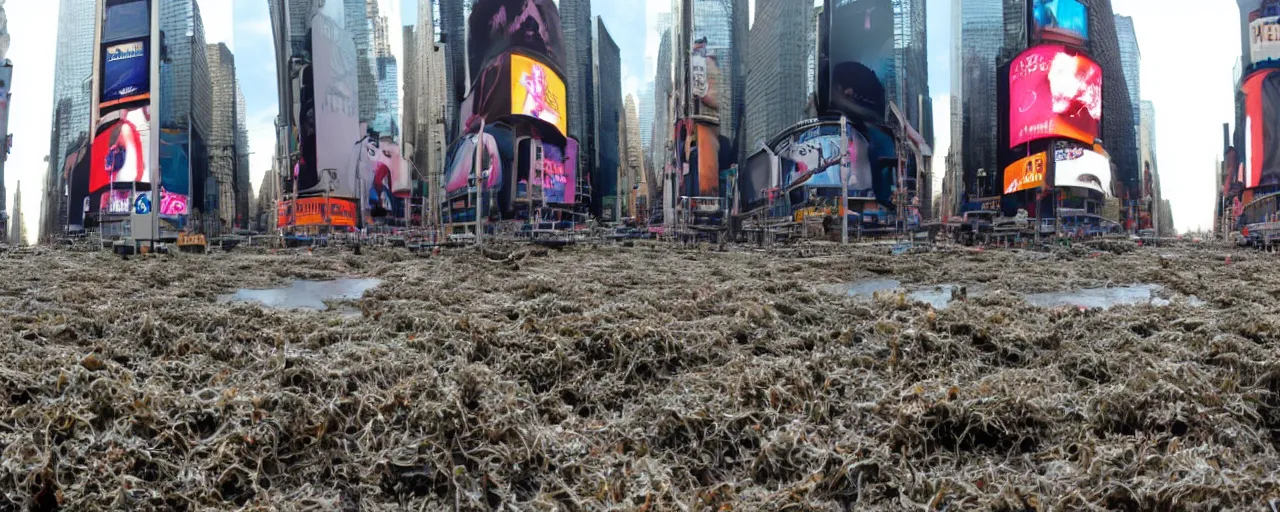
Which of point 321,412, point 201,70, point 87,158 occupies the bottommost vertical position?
point 321,412

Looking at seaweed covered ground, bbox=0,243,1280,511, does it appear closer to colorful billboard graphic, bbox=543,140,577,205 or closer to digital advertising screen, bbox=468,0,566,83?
colorful billboard graphic, bbox=543,140,577,205

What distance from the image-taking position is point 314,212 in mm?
38031

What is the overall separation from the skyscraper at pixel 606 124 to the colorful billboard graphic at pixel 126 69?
28.6 metres

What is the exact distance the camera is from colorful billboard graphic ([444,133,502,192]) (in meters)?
36.8

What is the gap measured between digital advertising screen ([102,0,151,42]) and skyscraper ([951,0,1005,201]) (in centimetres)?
4991

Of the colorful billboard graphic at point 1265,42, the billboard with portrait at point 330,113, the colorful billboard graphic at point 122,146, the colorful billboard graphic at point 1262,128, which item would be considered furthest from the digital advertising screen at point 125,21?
the colorful billboard graphic at point 1262,128

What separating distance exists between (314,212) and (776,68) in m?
30.7

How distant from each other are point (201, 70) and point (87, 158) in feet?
29.8

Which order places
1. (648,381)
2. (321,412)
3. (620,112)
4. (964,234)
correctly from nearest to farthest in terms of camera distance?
1. (321,412)
2. (648,381)
3. (964,234)
4. (620,112)

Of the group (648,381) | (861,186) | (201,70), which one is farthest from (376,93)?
(648,381)

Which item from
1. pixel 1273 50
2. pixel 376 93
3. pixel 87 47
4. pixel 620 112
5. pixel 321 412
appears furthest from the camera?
pixel 620 112

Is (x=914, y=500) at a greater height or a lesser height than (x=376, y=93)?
lesser

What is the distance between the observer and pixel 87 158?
131 feet

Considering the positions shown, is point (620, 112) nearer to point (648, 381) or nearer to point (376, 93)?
point (376, 93)
